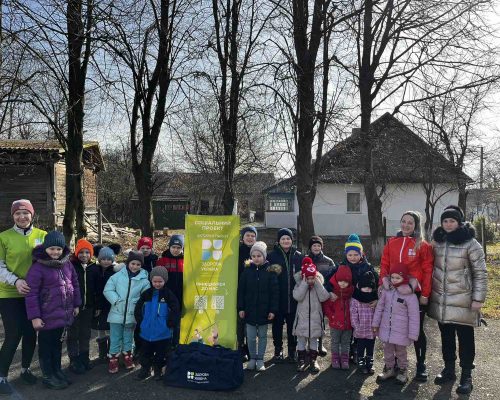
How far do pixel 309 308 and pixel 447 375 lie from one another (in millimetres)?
1642

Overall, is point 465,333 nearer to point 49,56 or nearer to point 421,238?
point 421,238

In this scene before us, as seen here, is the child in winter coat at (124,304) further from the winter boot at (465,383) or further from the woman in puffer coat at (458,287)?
the winter boot at (465,383)

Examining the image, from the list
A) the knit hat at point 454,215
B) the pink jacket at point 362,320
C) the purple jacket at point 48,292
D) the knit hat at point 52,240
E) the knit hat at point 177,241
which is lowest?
the pink jacket at point 362,320

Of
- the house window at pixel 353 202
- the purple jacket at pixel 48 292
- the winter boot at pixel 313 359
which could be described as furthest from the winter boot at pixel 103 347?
the house window at pixel 353 202

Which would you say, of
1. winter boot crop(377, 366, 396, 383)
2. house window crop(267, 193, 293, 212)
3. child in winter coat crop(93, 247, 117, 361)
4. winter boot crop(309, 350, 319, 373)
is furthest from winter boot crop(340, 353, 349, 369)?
house window crop(267, 193, 293, 212)

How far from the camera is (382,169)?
18.2 m

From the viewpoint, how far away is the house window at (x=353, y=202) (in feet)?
77.0

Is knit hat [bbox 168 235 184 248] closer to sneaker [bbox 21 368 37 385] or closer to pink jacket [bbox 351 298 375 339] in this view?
sneaker [bbox 21 368 37 385]

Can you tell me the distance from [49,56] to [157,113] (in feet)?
8.91

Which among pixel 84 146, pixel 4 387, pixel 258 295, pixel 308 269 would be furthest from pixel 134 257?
pixel 84 146

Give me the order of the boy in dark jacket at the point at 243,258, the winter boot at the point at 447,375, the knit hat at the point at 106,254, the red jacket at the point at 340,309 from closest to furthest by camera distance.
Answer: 1. the winter boot at the point at 447,375
2. the red jacket at the point at 340,309
3. the knit hat at the point at 106,254
4. the boy in dark jacket at the point at 243,258

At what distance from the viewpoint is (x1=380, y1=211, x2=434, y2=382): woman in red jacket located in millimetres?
4766

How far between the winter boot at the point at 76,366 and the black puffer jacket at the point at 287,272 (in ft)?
7.93

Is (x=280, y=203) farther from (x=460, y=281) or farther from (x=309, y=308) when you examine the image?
(x=460, y=281)
